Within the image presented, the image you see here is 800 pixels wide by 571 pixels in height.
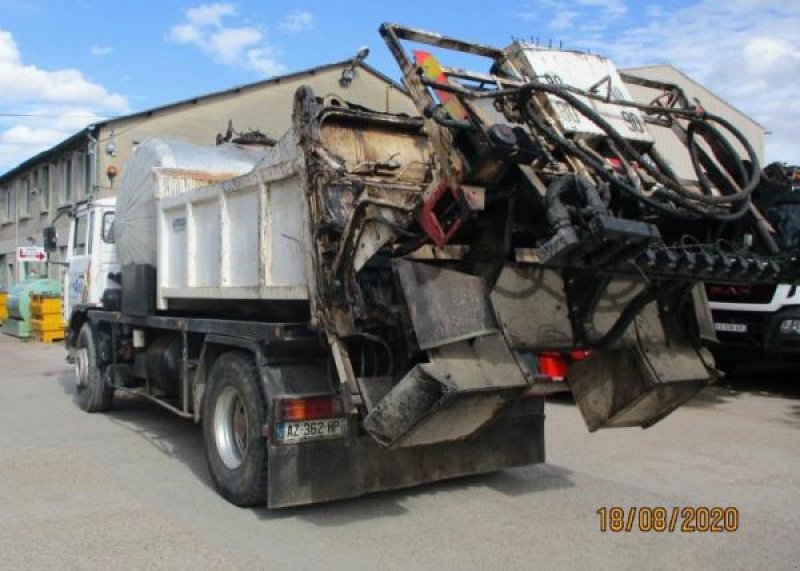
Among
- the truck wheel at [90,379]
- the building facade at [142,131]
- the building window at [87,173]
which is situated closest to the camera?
the truck wheel at [90,379]

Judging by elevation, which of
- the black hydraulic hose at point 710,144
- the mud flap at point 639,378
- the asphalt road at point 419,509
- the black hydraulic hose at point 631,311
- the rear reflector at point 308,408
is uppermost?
the black hydraulic hose at point 710,144

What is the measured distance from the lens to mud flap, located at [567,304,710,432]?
5035 mm

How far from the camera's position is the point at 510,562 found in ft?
14.3

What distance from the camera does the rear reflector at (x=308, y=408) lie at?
4.88 m

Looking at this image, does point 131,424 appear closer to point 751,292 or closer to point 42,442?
point 42,442

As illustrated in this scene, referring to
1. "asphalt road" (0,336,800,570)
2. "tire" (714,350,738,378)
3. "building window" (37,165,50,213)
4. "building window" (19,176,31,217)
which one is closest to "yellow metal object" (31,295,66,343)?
"building window" (37,165,50,213)

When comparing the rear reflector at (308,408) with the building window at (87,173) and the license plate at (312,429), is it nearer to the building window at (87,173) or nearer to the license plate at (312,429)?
the license plate at (312,429)

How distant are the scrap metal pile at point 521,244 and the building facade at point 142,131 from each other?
18.1 meters

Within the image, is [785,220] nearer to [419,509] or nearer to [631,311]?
[631,311]

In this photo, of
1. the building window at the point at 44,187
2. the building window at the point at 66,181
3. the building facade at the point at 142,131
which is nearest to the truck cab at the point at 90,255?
the building facade at the point at 142,131

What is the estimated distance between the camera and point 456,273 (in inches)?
175

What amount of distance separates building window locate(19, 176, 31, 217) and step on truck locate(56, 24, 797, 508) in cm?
2980

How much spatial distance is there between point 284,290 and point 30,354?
14795mm

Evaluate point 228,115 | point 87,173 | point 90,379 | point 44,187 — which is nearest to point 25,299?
point 87,173
